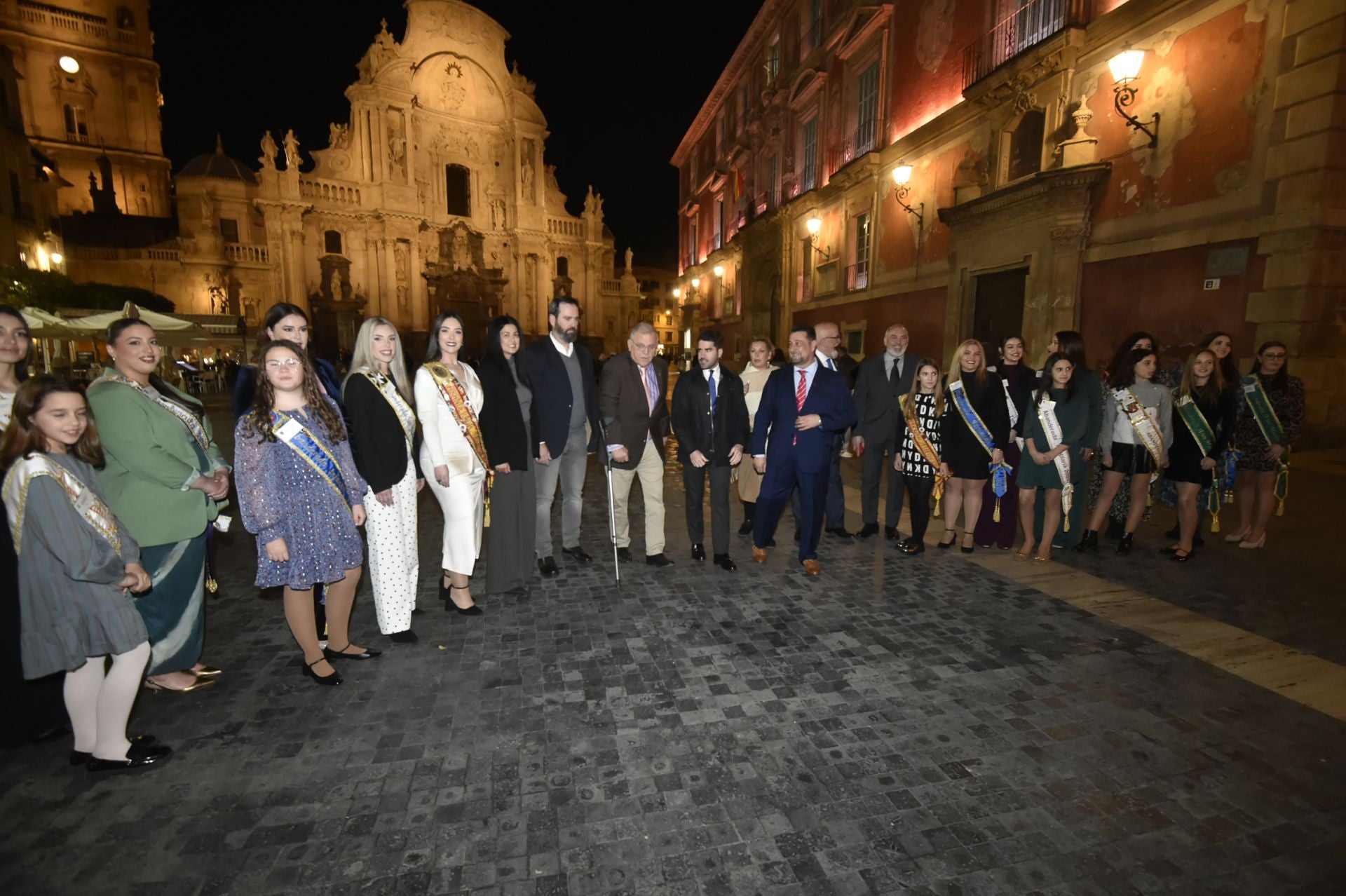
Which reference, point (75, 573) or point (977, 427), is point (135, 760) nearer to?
point (75, 573)

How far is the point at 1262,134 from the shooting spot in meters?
7.68

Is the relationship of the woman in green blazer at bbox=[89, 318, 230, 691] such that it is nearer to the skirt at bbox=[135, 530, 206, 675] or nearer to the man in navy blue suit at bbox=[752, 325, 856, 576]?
Answer: the skirt at bbox=[135, 530, 206, 675]

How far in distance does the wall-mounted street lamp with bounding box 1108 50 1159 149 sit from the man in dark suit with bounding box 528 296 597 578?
30.3 ft

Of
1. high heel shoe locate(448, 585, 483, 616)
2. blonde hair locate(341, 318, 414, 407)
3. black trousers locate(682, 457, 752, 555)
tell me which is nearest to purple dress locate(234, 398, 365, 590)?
blonde hair locate(341, 318, 414, 407)

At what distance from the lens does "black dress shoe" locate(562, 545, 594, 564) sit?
226 inches

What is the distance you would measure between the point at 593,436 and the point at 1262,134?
9592 millimetres

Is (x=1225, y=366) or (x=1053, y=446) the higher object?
(x=1225, y=366)

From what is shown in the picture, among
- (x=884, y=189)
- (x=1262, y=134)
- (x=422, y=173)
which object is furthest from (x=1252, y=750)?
(x=422, y=173)

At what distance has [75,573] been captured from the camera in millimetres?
2520

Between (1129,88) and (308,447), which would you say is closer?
(308,447)

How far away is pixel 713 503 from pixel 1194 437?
4.64 metres

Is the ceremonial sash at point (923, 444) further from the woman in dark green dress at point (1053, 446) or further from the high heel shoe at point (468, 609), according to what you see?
the high heel shoe at point (468, 609)

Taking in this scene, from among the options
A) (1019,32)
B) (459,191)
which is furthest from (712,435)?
(459,191)

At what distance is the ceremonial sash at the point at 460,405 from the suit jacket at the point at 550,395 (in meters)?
0.74
